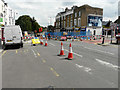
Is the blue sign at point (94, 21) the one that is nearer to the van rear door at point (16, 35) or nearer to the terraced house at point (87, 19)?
the terraced house at point (87, 19)

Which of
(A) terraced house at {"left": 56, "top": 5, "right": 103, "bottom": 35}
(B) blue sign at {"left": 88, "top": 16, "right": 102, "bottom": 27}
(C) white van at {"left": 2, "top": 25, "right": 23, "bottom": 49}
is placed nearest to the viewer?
(C) white van at {"left": 2, "top": 25, "right": 23, "bottom": 49}

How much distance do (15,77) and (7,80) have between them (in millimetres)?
367

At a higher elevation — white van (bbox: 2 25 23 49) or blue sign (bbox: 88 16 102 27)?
blue sign (bbox: 88 16 102 27)

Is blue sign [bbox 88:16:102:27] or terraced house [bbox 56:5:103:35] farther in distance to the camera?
blue sign [bbox 88:16:102:27]

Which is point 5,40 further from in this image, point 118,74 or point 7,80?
point 118,74

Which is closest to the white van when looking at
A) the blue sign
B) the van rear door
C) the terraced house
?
the van rear door

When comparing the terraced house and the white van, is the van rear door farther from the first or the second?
the terraced house

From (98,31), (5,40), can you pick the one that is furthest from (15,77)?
(98,31)

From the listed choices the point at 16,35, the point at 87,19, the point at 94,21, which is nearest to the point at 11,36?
the point at 16,35

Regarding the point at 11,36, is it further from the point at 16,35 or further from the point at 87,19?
the point at 87,19

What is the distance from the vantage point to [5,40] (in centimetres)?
1458

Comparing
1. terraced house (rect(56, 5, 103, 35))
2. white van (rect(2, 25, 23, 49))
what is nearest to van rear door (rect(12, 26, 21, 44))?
white van (rect(2, 25, 23, 49))

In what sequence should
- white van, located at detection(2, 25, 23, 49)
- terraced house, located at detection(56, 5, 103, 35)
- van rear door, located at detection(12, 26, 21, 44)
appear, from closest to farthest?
white van, located at detection(2, 25, 23, 49) → van rear door, located at detection(12, 26, 21, 44) → terraced house, located at detection(56, 5, 103, 35)

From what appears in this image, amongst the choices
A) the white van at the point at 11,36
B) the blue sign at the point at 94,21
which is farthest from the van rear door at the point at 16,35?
the blue sign at the point at 94,21
